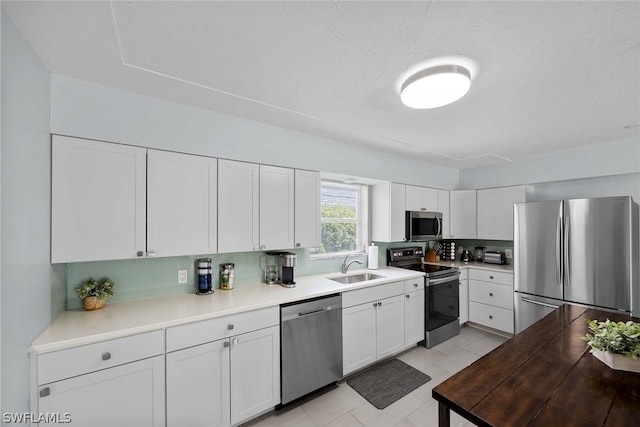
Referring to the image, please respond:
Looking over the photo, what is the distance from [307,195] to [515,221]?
276cm

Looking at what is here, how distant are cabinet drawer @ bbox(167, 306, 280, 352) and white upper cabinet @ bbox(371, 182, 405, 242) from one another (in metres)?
1.92

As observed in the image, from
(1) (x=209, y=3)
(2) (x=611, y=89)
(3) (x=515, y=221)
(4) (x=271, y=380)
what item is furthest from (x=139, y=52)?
(3) (x=515, y=221)

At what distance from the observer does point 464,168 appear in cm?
460

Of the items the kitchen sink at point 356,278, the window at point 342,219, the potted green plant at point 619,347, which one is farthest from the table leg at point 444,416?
the window at point 342,219

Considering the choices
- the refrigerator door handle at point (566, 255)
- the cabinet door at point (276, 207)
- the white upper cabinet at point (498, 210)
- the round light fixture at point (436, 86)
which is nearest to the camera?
the round light fixture at point (436, 86)

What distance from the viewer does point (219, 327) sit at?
1.82 m

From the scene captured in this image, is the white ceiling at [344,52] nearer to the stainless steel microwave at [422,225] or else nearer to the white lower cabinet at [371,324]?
the stainless steel microwave at [422,225]

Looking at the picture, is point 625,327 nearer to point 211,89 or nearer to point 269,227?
point 269,227

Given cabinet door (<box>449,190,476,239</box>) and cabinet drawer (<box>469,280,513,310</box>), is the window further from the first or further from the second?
cabinet drawer (<box>469,280,513,310</box>)

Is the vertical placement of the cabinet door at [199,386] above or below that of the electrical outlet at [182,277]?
below

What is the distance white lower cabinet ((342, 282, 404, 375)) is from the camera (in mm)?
2545

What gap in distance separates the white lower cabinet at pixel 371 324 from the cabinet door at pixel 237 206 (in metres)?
1.08

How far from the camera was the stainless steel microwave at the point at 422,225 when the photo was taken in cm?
364

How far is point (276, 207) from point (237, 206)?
369mm
